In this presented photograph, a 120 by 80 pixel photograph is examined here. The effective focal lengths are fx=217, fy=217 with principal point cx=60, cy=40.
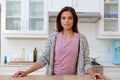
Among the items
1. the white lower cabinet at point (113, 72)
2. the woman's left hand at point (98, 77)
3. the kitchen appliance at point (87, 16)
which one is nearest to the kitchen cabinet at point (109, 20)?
the kitchen appliance at point (87, 16)

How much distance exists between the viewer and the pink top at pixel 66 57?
5.85 ft

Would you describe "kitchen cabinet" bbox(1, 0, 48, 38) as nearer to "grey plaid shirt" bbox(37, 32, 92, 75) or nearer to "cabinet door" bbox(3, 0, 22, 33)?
"cabinet door" bbox(3, 0, 22, 33)

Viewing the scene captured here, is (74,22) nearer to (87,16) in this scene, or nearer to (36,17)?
(87,16)

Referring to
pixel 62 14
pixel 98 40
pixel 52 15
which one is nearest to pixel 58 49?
pixel 62 14

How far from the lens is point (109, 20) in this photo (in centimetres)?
396

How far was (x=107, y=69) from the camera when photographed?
362cm

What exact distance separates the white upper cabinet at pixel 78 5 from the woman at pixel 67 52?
2.00 m

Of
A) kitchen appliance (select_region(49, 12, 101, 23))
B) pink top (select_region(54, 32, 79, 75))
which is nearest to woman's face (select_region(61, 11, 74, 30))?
pink top (select_region(54, 32, 79, 75))

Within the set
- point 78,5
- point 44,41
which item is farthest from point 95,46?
point 44,41

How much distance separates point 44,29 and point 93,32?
0.98m

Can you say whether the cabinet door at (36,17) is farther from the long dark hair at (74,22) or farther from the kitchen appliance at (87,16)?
the long dark hair at (74,22)

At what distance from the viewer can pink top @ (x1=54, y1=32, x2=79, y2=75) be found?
1784 millimetres

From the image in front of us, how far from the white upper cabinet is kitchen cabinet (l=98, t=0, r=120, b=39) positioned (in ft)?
0.46

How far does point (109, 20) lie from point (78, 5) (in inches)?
25.0
